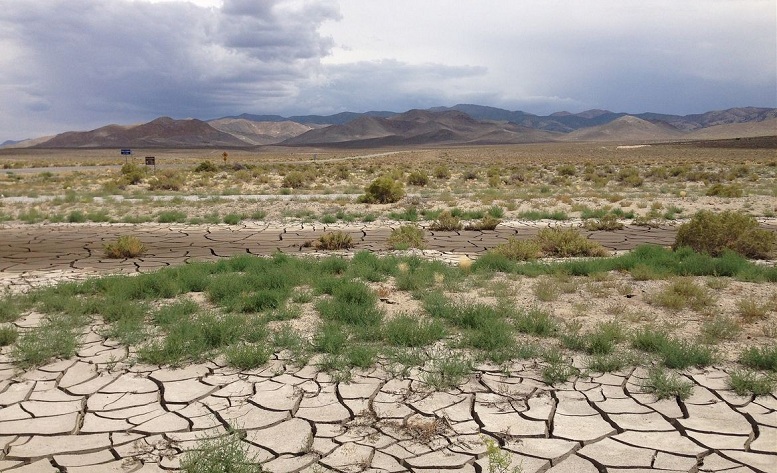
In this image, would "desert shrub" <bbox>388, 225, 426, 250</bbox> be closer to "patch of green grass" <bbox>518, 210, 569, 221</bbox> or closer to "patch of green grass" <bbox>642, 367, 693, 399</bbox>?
"patch of green grass" <bbox>518, 210, 569, 221</bbox>

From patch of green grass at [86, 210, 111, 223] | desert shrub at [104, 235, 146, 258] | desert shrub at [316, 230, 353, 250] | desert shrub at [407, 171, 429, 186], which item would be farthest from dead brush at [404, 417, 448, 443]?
desert shrub at [407, 171, 429, 186]

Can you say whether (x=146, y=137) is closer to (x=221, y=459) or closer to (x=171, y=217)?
(x=171, y=217)

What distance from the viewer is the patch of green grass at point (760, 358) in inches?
257

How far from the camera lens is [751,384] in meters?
6.00

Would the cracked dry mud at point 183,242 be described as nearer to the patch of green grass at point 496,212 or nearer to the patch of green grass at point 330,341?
the patch of green grass at point 496,212

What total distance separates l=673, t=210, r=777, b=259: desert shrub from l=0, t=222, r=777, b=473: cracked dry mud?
267 inches

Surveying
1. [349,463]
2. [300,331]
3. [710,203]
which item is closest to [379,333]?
[300,331]

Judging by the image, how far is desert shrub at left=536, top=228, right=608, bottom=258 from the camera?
13203 mm

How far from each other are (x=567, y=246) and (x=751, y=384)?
730 centimetres

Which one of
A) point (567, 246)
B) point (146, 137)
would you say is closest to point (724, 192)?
point (567, 246)

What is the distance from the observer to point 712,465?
471 cm

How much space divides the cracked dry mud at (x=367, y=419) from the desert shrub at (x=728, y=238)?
6780 millimetres

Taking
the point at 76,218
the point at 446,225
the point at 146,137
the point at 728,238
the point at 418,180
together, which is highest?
the point at 146,137

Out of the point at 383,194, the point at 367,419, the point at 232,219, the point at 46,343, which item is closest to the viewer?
the point at 367,419
